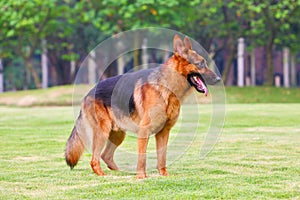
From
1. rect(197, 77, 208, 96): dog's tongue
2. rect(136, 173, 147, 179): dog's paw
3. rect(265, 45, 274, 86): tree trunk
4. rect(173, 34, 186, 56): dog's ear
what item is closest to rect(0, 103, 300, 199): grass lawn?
rect(136, 173, 147, 179): dog's paw

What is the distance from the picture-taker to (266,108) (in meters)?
23.5

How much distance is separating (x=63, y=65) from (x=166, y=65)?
102 feet

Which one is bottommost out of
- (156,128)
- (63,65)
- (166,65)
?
(156,128)

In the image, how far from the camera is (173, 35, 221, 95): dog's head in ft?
26.3

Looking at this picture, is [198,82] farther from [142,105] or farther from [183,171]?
[183,171]

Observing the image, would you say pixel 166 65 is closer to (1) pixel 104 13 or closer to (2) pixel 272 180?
(2) pixel 272 180

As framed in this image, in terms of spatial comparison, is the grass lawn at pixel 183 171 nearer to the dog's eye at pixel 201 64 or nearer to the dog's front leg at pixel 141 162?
the dog's front leg at pixel 141 162

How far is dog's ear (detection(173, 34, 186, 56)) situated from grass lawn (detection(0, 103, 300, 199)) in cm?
139

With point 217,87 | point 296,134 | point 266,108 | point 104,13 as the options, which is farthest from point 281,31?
point 217,87

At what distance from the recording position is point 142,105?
324 inches

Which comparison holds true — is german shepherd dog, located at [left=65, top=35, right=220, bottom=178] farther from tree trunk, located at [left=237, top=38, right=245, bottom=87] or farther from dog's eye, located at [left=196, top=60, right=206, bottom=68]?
tree trunk, located at [left=237, top=38, right=245, bottom=87]

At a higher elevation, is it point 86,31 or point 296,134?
point 86,31

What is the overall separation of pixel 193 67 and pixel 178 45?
29cm

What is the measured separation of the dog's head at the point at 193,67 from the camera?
803 cm
